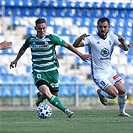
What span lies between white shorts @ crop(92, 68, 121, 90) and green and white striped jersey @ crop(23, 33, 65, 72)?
4.84ft

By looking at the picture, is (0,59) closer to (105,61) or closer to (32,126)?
(105,61)

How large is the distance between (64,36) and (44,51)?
13.9 m

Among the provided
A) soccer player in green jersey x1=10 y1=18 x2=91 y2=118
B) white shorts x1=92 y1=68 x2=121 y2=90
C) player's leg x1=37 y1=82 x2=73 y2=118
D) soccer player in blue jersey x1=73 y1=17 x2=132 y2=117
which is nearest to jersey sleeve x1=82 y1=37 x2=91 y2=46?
soccer player in blue jersey x1=73 y1=17 x2=132 y2=117

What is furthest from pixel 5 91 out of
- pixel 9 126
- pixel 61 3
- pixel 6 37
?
pixel 9 126

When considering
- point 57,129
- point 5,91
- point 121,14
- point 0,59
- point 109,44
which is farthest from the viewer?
point 121,14

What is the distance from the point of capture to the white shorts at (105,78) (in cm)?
1402

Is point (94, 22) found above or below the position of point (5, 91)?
above

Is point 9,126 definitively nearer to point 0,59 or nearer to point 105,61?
point 105,61

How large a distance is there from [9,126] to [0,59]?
46.8ft

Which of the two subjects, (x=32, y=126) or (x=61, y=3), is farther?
(x=61, y=3)

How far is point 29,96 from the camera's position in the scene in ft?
76.9

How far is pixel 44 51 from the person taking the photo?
12977mm

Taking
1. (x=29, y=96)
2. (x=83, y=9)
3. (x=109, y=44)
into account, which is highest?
(x=83, y=9)

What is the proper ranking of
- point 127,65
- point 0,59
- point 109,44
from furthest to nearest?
point 127,65 → point 0,59 → point 109,44
